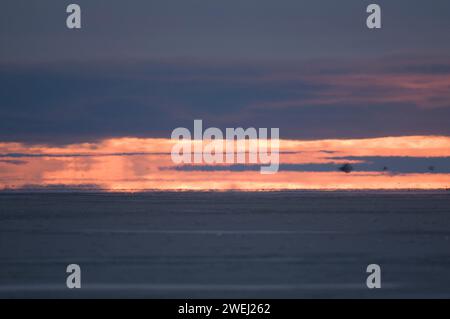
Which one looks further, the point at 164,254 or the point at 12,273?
the point at 164,254

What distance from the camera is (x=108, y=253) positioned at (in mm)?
30438

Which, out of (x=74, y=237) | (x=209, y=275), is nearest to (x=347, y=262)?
(x=209, y=275)

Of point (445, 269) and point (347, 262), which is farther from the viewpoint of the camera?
point (347, 262)

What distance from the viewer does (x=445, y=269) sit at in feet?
86.7
